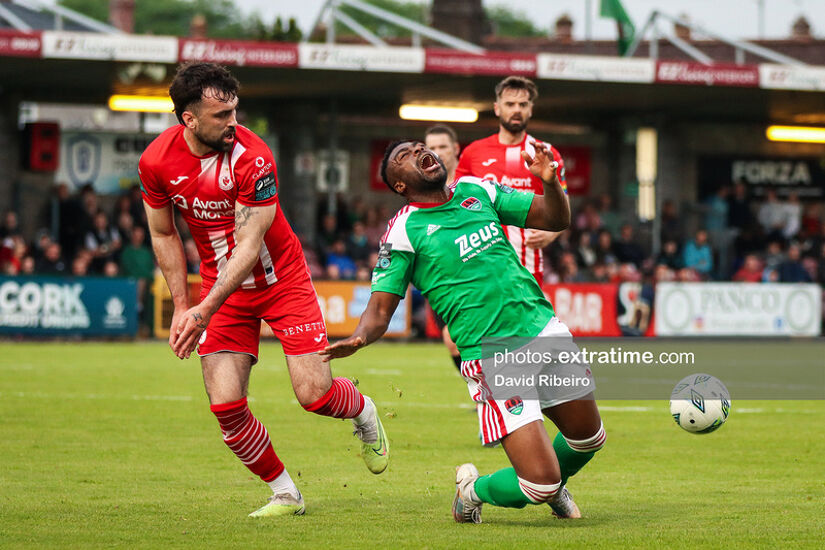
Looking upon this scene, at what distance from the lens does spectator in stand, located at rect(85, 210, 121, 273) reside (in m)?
22.2

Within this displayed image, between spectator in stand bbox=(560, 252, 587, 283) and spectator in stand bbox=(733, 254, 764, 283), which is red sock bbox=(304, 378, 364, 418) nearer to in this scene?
spectator in stand bbox=(560, 252, 587, 283)

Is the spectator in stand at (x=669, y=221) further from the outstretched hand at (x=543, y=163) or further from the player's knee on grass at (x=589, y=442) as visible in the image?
the outstretched hand at (x=543, y=163)

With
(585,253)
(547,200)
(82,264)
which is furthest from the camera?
(585,253)

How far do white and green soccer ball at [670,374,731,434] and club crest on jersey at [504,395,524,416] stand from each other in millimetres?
1169

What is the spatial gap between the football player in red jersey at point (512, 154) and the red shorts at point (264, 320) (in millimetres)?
3331

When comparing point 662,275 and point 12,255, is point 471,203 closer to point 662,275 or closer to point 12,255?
point 12,255

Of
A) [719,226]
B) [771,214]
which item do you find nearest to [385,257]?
[719,226]

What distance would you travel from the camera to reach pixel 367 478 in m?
7.88

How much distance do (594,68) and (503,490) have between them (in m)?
19.5

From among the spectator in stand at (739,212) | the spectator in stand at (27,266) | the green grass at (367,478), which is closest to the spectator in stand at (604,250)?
the spectator in stand at (739,212)

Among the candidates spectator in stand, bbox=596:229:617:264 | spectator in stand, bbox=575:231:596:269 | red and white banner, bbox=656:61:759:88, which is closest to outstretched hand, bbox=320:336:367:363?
spectator in stand, bbox=575:231:596:269

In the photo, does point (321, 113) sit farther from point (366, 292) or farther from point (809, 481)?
point (809, 481)

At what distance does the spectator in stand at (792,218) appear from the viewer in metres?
29.1

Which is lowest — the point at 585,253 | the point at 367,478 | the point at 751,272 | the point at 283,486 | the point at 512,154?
the point at 367,478
